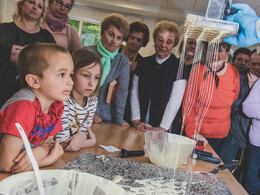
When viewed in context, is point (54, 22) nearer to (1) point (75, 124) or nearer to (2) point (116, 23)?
(2) point (116, 23)

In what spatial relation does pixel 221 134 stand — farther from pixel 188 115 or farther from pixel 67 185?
pixel 67 185

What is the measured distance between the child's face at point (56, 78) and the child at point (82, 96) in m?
0.22

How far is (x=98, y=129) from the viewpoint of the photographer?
137 cm

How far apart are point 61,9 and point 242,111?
1.57 metres

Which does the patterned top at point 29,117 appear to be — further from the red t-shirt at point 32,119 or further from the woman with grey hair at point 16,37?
the woman with grey hair at point 16,37

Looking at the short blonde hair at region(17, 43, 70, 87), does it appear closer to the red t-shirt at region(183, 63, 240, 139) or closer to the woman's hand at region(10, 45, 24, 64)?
the woman's hand at region(10, 45, 24, 64)

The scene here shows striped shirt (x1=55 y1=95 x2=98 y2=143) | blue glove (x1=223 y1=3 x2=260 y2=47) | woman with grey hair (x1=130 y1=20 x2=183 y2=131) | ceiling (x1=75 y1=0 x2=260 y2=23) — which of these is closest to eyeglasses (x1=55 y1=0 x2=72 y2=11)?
woman with grey hair (x1=130 y1=20 x2=183 y2=131)

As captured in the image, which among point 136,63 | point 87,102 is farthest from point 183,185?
point 136,63

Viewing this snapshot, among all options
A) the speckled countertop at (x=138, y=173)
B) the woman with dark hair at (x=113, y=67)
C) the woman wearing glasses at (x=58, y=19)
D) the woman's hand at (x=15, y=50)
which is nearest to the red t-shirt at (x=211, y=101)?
the woman with dark hair at (x=113, y=67)

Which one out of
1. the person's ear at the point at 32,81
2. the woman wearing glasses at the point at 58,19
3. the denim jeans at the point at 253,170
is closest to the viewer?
the person's ear at the point at 32,81

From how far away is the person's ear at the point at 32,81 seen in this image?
0.83m

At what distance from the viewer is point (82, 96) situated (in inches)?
47.9

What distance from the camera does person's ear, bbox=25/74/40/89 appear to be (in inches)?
32.8

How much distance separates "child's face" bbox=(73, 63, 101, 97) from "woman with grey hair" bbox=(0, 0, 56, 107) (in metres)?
0.40
